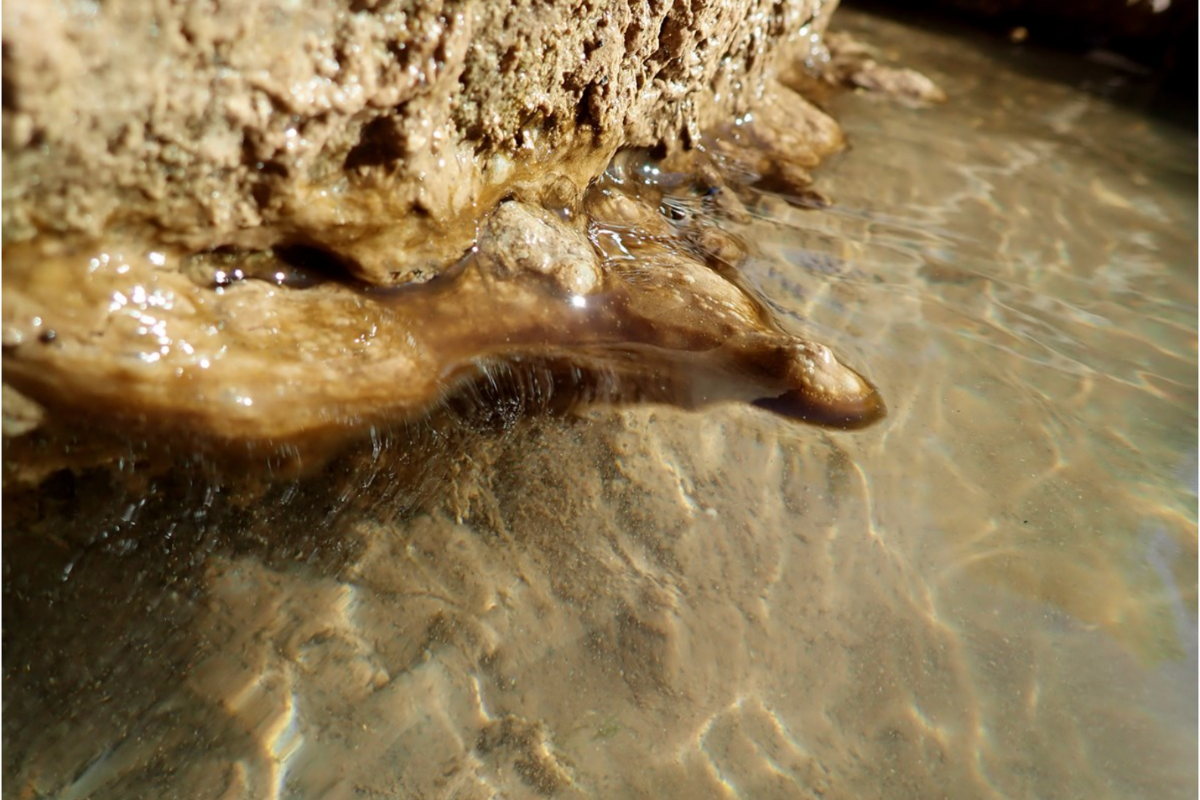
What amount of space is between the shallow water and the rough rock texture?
0.79 m

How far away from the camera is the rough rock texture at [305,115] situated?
187cm

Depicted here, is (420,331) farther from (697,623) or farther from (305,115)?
(697,623)

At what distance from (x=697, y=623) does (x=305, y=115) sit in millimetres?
1702

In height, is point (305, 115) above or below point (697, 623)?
above

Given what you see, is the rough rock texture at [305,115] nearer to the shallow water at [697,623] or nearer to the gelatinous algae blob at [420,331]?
the gelatinous algae blob at [420,331]

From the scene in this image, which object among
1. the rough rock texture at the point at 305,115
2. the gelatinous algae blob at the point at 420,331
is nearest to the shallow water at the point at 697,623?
the gelatinous algae blob at the point at 420,331

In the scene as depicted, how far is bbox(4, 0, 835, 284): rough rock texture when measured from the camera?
1.87 metres

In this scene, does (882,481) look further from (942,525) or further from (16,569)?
(16,569)

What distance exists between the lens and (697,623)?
2.49 meters

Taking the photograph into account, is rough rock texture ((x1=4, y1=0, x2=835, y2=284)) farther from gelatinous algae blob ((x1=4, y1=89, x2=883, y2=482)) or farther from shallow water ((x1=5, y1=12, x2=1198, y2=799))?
shallow water ((x1=5, y1=12, x2=1198, y2=799))

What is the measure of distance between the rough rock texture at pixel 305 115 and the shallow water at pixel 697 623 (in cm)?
79

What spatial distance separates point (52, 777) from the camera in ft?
6.91

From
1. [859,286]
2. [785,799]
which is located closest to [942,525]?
[785,799]

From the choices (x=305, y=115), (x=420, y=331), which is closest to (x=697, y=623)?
(x=420, y=331)
